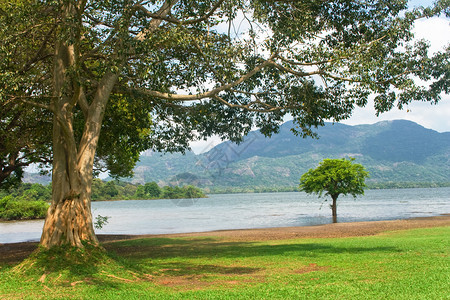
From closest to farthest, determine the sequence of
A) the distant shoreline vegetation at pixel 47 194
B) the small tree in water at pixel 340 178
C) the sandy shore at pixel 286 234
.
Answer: the sandy shore at pixel 286 234, the small tree in water at pixel 340 178, the distant shoreline vegetation at pixel 47 194

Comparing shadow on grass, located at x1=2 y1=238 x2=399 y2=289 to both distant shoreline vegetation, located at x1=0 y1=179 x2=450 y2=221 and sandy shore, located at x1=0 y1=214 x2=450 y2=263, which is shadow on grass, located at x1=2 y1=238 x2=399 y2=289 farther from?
distant shoreline vegetation, located at x1=0 y1=179 x2=450 y2=221

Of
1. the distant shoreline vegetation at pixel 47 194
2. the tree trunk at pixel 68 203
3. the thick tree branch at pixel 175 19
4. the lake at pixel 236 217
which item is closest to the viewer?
the tree trunk at pixel 68 203

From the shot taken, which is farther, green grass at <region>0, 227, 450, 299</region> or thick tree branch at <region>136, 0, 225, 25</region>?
thick tree branch at <region>136, 0, 225, 25</region>

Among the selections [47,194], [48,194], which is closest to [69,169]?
[47,194]

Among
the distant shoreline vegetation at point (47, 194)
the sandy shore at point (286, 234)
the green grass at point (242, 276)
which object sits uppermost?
the distant shoreline vegetation at point (47, 194)

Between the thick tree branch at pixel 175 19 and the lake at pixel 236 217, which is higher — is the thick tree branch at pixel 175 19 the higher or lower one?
the higher one

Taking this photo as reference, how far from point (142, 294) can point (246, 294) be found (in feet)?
7.13

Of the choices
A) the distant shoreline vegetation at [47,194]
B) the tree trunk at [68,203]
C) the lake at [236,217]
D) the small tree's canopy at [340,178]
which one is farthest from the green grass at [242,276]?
the distant shoreline vegetation at [47,194]

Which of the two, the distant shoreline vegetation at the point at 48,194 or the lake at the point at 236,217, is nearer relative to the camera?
the lake at the point at 236,217

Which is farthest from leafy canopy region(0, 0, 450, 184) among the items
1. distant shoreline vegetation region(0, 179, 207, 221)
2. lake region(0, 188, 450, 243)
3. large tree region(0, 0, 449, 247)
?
distant shoreline vegetation region(0, 179, 207, 221)

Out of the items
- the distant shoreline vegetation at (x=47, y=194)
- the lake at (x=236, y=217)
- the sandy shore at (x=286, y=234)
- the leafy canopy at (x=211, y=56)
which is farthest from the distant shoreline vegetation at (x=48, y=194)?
the leafy canopy at (x=211, y=56)

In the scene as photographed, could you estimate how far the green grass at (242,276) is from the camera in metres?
8.25

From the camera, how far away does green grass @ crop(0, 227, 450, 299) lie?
27.1 ft

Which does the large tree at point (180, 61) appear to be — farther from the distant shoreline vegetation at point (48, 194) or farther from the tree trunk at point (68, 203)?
the distant shoreline vegetation at point (48, 194)
